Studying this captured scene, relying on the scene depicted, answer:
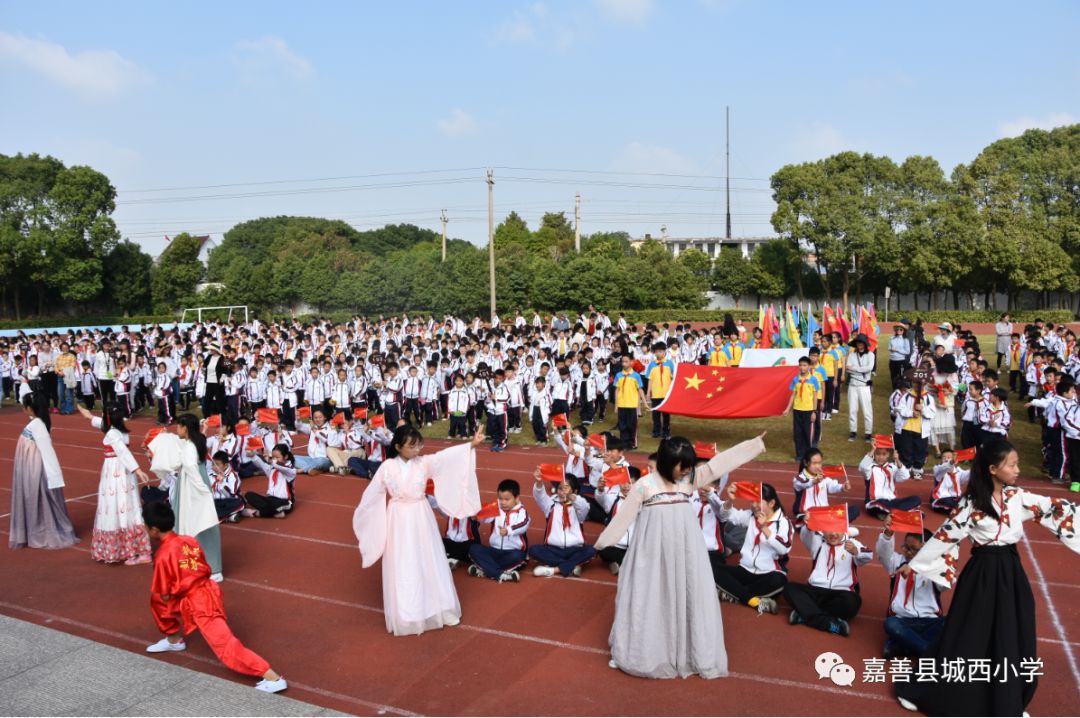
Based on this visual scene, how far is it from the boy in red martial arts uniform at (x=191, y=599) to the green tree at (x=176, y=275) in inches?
1808

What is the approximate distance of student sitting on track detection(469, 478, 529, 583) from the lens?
8336 millimetres

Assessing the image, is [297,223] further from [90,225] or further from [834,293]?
[834,293]

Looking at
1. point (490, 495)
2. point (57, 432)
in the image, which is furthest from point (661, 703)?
point (57, 432)

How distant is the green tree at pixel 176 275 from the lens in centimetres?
4884

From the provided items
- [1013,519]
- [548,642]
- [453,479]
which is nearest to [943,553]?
[1013,519]

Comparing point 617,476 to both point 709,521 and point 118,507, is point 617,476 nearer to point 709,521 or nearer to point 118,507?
point 709,521

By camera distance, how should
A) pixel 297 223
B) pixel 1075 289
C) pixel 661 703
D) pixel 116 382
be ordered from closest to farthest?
pixel 661 703 → pixel 116 382 → pixel 1075 289 → pixel 297 223

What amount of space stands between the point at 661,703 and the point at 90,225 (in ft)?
158

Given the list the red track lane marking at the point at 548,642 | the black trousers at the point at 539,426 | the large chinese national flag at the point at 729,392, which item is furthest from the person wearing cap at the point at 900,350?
the red track lane marking at the point at 548,642

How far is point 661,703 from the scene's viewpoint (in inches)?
220

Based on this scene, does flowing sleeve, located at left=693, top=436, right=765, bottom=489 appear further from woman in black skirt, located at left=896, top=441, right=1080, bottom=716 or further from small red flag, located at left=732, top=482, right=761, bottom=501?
small red flag, located at left=732, top=482, right=761, bottom=501

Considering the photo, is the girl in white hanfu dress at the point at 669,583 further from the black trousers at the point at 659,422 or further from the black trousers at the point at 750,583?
the black trousers at the point at 659,422

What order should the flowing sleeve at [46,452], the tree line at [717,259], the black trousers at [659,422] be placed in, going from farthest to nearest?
the tree line at [717,259]
the black trousers at [659,422]
the flowing sleeve at [46,452]

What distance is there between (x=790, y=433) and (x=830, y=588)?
875cm
